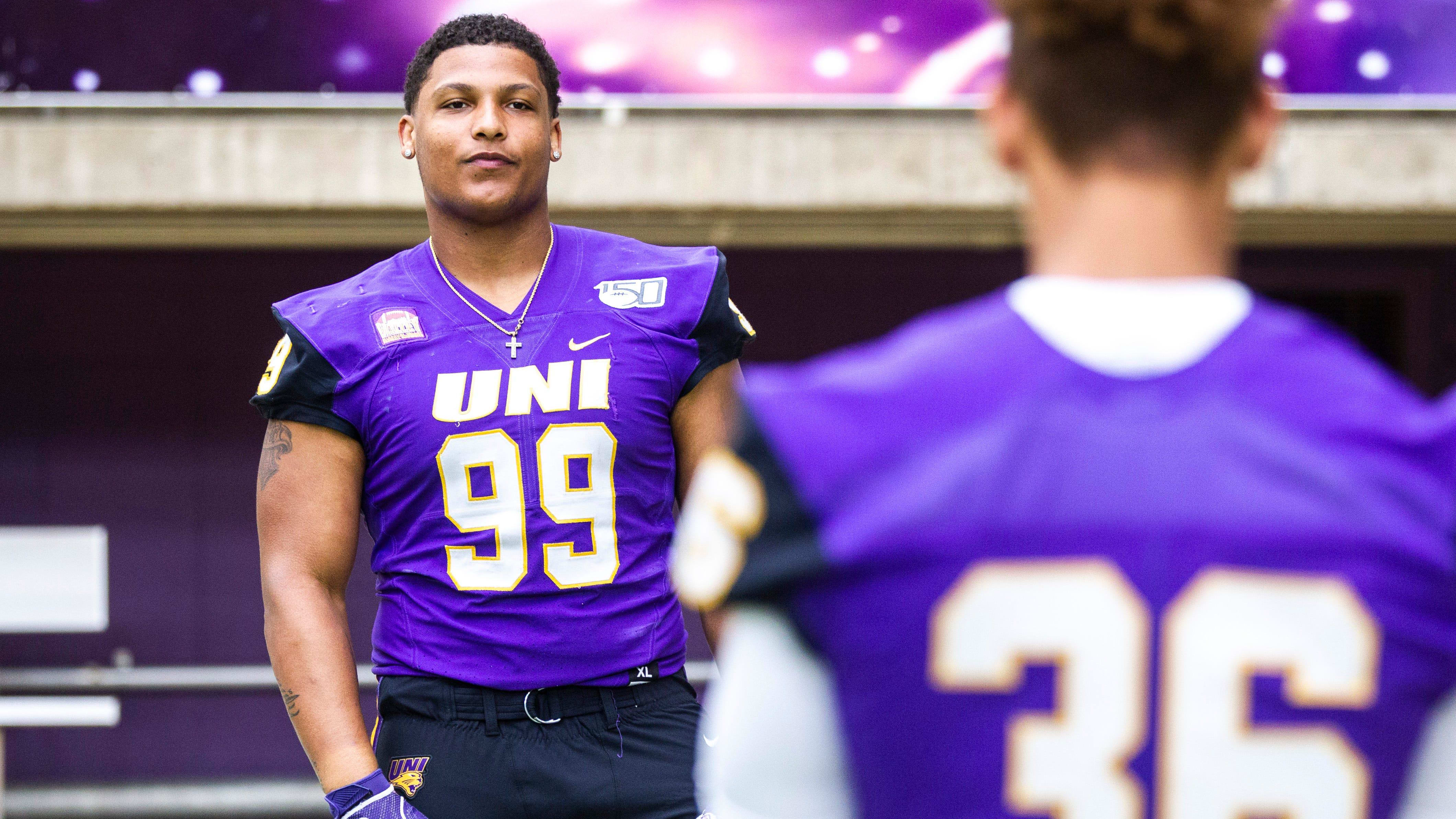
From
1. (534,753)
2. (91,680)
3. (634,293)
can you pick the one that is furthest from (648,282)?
(91,680)

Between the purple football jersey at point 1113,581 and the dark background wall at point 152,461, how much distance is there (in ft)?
19.8

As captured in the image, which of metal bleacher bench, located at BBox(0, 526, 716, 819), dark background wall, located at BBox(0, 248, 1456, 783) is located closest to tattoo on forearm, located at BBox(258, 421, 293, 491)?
metal bleacher bench, located at BBox(0, 526, 716, 819)

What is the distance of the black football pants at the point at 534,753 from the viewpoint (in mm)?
2186

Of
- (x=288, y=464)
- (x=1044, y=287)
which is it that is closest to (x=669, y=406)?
(x=288, y=464)

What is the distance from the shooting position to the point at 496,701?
2227 millimetres

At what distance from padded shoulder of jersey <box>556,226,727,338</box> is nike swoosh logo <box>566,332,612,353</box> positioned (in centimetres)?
7

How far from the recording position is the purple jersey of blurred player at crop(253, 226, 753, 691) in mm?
2236

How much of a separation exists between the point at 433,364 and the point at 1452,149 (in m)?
4.99

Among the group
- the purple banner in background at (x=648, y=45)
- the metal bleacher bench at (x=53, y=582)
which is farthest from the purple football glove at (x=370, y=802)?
the metal bleacher bench at (x=53, y=582)

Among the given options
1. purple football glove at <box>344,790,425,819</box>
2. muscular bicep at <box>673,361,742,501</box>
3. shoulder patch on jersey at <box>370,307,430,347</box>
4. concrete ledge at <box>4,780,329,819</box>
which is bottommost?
concrete ledge at <box>4,780,329,819</box>

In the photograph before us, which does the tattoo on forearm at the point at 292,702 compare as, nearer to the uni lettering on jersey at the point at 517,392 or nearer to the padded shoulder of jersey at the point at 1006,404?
the uni lettering on jersey at the point at 517,392

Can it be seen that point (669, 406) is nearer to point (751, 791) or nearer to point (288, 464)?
point (288, 464)

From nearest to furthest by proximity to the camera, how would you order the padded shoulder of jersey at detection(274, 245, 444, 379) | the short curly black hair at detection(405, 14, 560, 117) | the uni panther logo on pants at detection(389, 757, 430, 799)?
the uni panther logo on pants at detection(389, 757, 430, 799)
the padded shoulder of jersey at detection(274, 245, 444, 379)
the short curly black hair at detection(405, 14, 560, 117)

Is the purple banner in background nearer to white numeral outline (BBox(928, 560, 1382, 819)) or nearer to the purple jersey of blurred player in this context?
the purple jersey of blurred player
